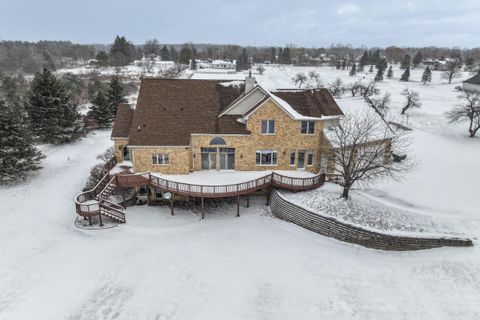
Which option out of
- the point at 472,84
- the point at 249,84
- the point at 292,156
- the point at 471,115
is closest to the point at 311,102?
the point at 292,156

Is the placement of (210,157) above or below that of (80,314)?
above

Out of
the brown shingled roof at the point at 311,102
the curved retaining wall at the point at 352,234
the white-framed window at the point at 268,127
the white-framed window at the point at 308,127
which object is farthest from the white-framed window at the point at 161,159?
the white-framed window at the point at 308,127

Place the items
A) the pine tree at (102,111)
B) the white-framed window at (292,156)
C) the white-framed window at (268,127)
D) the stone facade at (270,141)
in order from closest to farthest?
the stone facade at (270,141) < the white-framed window at (268,127) < the white-framed window at (292,156) < the pine tree at (102,111)

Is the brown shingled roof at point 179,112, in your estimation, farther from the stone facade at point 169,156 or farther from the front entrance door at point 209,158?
the front entrance door at point 209,158

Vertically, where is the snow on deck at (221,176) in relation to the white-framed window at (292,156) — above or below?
below

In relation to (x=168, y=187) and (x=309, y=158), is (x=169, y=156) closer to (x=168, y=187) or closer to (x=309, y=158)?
(x=168, y=187)

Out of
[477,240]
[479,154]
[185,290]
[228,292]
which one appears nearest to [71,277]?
[185,290]

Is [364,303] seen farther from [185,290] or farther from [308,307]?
[185,290]
